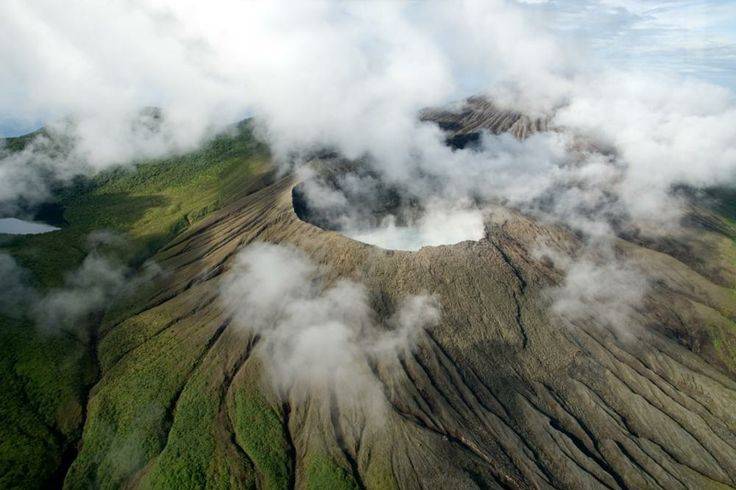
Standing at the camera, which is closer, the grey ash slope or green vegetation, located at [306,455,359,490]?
green vegetation, located at [306,455,359,490]

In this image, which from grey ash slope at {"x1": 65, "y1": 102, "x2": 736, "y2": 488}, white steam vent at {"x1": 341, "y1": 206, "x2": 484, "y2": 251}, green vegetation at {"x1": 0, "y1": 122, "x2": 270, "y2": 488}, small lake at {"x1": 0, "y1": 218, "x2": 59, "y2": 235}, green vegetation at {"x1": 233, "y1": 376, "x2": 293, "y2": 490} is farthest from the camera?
small lake at {"x1": 0, "y1": 218, "x2": 59, "y2": 235}

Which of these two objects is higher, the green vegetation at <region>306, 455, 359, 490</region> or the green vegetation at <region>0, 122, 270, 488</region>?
the green vegetation at <region>0, 122, 270, 488</region>

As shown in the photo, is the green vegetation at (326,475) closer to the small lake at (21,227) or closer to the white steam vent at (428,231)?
the white steam vent at (428,231)

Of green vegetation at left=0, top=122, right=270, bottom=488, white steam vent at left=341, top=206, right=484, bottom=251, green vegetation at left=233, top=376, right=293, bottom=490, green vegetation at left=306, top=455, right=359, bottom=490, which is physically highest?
green vegetation at left=0, top=122, right=270, bottom=488

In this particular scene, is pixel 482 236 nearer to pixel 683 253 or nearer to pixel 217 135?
pixel 683 253

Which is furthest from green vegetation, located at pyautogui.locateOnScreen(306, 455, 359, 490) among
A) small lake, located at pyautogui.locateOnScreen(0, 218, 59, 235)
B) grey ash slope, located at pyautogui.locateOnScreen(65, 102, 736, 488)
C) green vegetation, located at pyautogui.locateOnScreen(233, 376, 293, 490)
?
small lake, located at pyautogui.locateOnScreen(0, 218, 59, 235)

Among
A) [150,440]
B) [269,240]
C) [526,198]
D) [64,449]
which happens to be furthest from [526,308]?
[64,449]

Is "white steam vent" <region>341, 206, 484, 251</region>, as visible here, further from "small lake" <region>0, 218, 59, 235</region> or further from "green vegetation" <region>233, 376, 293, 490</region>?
"small lake" <region>0, 218, 59, 235</region>

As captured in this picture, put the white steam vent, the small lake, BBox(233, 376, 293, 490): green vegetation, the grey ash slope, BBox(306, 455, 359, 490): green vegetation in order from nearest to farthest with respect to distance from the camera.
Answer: BBox(306, 455, 359, 490): green vegetation < BBox(233, 376, 293, 490): green vegetation < the grey ash slope < the white steam vent < the small lake
